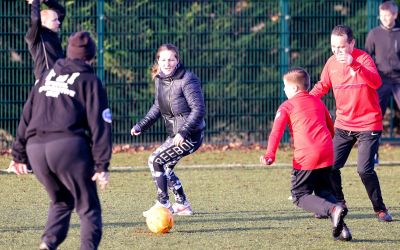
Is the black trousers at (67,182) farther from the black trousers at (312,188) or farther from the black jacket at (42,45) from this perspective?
the black jacket at (42,45)

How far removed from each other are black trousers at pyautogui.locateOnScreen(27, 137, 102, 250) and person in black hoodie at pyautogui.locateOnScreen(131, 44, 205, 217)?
256 cm

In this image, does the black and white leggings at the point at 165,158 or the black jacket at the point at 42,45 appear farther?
the black jacket at the point at 42,45

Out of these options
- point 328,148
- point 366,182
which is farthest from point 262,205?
point 328,148

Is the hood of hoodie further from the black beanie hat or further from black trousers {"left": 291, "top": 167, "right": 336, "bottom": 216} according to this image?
black trousers {"left": 291, "top": 167, "right": 336, "bottom": 216}

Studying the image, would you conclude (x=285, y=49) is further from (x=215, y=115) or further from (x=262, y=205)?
(x=262, y=205)

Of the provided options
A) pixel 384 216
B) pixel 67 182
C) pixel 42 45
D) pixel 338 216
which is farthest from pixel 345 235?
pixel 42 45

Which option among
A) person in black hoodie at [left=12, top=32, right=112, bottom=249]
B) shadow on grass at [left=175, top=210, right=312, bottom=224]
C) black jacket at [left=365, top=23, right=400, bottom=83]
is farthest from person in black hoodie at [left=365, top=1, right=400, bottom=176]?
person in black hoodie at [left=12, top=32, right=112, bottom=249]

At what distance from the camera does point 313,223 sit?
30.4 ft

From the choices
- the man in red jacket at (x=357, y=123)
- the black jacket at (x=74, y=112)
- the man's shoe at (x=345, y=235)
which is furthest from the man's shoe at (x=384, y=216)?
the black jacket at (x=74, y=112)

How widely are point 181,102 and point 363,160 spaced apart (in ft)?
6.02

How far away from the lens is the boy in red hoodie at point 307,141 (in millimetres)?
8219

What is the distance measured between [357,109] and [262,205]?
1.78 m

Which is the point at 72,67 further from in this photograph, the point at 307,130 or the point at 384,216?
the point at 384,216

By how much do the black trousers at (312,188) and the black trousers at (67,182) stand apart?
2.10m
